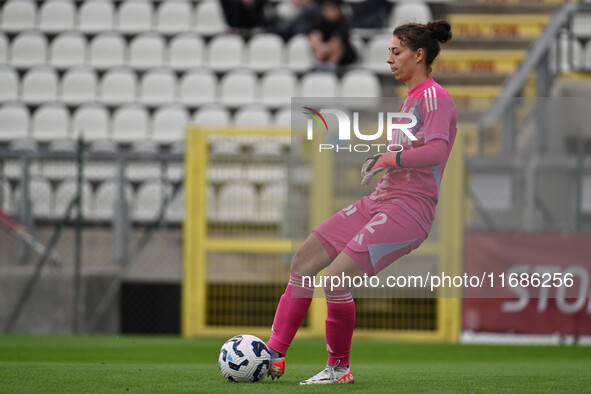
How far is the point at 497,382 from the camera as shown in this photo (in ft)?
15.7

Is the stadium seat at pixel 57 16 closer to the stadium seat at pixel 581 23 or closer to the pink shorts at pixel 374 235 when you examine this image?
the stadium seat at pixel 581 23

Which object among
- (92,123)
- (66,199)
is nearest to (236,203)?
(66,199)

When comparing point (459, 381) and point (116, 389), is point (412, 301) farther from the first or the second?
point (116, 389)

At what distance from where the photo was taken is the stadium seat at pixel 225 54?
1412 centimetres

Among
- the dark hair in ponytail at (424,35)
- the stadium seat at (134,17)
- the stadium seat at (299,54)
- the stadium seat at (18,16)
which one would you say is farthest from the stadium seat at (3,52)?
the dark hair in ponytail at (424,35)

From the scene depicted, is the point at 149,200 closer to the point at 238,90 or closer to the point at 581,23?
the point at 238,90

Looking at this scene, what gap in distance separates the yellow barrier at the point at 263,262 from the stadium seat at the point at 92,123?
4188 millimetres

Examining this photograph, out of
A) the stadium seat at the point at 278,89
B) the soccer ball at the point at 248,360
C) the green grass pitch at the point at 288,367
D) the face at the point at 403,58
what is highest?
the stadium seat at the point at 278,89

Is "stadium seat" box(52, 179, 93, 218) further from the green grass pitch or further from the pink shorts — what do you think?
the pink shorts

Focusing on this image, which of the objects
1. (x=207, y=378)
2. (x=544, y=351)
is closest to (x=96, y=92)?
(x=544, y=351)

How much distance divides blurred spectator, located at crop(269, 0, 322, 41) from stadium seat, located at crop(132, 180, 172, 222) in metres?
4.36

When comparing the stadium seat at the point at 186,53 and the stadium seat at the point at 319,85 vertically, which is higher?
the stadium seat at the point at 186,53

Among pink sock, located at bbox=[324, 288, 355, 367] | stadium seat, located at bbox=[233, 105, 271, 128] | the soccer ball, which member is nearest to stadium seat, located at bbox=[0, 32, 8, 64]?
stadium seat, located at bbox=[233, 105, 271, 128]

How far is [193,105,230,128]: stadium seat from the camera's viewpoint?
13.0 metres
